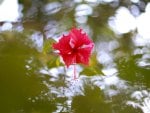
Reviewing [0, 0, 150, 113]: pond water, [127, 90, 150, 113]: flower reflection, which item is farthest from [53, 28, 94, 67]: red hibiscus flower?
[127, 90, 150, 113]: flower reflection

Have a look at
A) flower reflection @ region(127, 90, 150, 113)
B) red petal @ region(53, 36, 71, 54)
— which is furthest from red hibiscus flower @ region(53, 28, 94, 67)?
flower reflection @ region(127, 90, 150, 113)

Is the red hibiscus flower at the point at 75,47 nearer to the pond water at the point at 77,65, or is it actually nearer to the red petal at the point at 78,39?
the red petal at the point at 78,39

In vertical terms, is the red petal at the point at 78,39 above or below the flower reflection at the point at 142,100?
above

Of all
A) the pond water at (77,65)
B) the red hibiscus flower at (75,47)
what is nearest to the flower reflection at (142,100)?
the pond water at (77,65)

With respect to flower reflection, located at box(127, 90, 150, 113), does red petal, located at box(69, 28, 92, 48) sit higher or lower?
higher

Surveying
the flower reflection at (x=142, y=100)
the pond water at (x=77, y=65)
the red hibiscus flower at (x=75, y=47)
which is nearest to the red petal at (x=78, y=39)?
the red hibiscus flower at (x=75, y=47)

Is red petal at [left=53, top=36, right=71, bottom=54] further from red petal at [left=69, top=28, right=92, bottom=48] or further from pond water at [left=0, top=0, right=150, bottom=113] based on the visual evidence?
pond water at [left=0, top=0, right=150, bottom=113]

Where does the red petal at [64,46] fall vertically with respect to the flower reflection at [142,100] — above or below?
above

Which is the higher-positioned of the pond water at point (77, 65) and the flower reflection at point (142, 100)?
the pond water at point (77, 65)

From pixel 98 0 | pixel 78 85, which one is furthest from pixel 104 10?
pixel 78 85

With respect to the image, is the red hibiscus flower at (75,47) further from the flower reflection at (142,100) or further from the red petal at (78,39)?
the flower reflection at (142,100)
